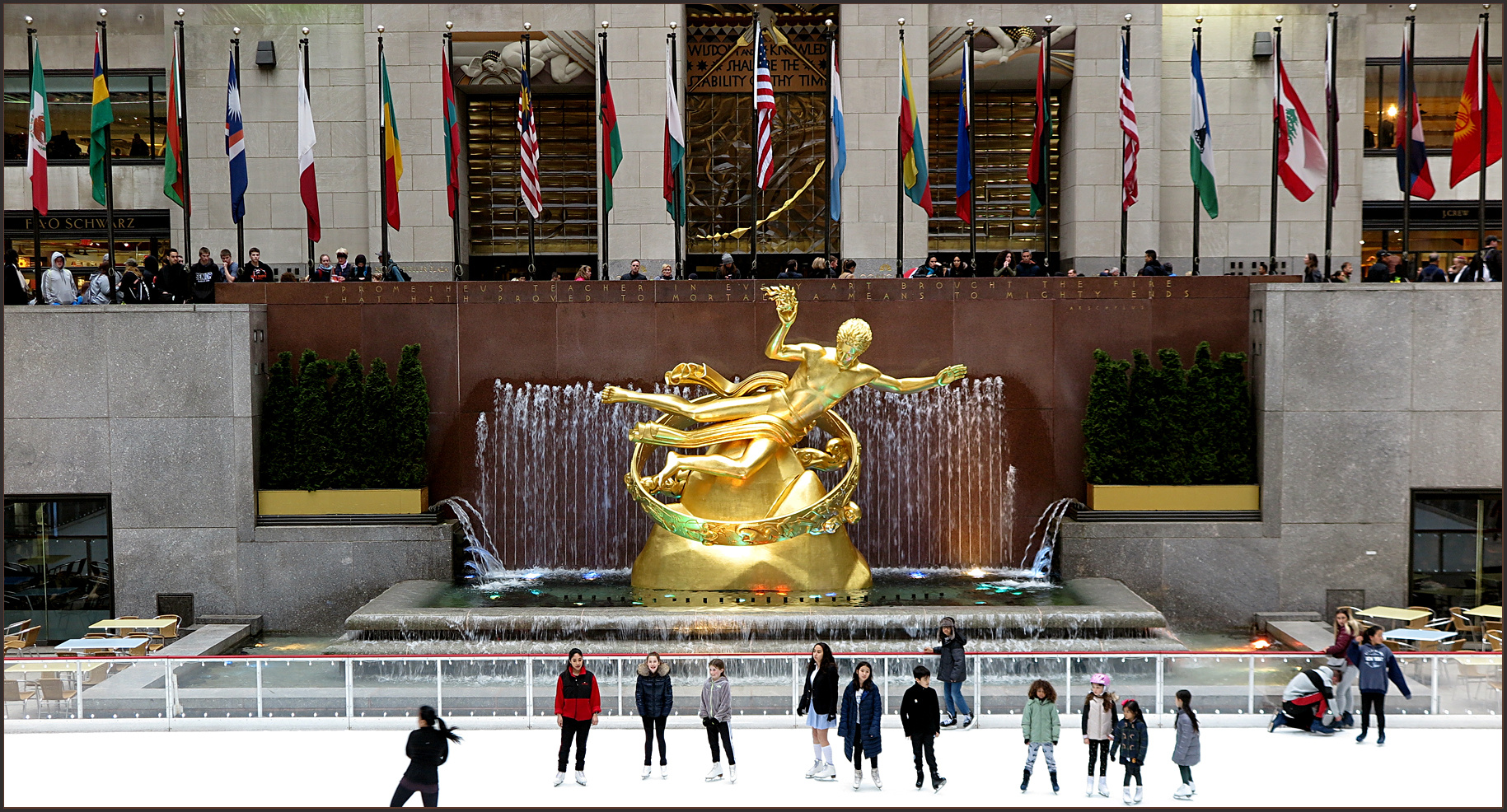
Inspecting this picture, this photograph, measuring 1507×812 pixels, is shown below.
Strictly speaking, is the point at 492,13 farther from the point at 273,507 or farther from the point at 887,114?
the point at 273,507

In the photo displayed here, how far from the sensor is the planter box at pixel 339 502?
16.2 meters

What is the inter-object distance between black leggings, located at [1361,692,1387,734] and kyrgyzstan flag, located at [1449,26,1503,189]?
920 centimetres

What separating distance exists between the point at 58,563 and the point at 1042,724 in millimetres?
13228

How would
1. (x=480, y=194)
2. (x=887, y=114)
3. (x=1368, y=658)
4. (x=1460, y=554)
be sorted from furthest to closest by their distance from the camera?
1. (x=480, y=194)
2. (x=887, y=114)
3. (x=1460, y=554)
4. (x=1368, y=658)

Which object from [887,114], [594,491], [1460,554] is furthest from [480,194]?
[1460,554]

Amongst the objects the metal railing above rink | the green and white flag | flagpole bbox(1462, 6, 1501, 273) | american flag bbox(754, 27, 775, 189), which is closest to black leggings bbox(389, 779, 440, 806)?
the metal railing above rink

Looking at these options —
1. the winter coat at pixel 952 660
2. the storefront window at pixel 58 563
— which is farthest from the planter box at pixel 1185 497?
the storefront window at pixel 58 563

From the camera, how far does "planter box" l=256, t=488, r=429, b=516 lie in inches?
637

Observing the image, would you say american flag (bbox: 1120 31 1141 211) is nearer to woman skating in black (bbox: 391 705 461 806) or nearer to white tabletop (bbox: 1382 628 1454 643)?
white tabletop (bbox: 1382 628 1454 643)

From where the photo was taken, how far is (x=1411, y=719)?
10805 millimetres

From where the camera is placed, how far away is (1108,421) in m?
16.0

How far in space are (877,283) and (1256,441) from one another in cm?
533

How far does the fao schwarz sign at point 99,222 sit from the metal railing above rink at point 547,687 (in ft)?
54.2

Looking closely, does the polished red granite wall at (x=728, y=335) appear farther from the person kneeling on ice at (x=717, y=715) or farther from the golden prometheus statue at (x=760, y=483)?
the person kneeling on ice at (x=717, y=715)
